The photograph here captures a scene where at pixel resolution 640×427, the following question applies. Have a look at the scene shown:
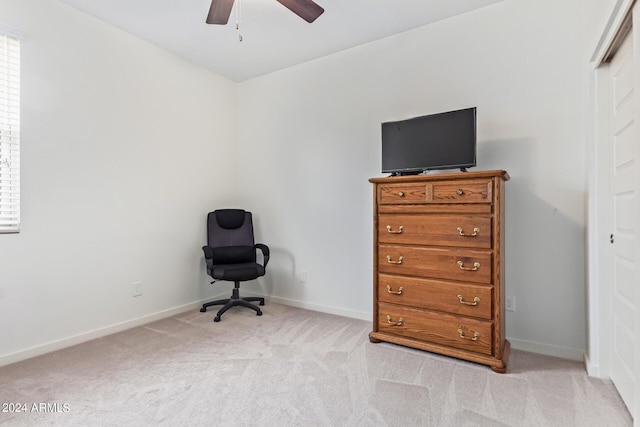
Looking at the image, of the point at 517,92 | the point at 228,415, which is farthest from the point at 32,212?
the point at 517,92

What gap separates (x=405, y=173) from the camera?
2.69 meters

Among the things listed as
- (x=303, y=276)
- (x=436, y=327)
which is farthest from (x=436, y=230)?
(x=303, y=276)

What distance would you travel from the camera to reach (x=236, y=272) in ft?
10.3

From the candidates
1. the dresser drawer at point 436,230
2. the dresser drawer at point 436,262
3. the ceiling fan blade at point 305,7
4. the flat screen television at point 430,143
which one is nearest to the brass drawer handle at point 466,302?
the dresser drawer at point 436,262

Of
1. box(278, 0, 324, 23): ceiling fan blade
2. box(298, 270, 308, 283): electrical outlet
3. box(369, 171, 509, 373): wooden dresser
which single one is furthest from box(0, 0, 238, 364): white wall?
box(369, 171, 509, 373): wooden dresser

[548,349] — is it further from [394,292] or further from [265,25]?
[265,25]

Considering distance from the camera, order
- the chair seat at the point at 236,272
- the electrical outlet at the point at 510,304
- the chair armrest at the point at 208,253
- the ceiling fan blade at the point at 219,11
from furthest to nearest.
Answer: the chair armrest at the point at 208,253, the chair seat at the point at 236,272, the electrical outlet at the point at 510,304, the ceiling fan blade at the point at 219,11

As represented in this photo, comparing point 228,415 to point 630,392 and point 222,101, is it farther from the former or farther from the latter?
point 222,101

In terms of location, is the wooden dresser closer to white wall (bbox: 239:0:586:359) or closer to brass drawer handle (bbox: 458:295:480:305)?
brass drawer handle (bbox: 458:295:480:305)

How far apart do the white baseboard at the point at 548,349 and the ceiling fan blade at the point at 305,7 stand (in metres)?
2.79

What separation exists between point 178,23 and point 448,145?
8.15 ft

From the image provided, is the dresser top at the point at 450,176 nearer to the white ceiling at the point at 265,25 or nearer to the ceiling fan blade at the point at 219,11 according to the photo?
the white ceiling at the point at 265,25

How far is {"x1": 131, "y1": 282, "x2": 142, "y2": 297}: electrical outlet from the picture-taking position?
9.88 feet

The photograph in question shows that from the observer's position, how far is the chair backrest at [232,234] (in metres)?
3.52
